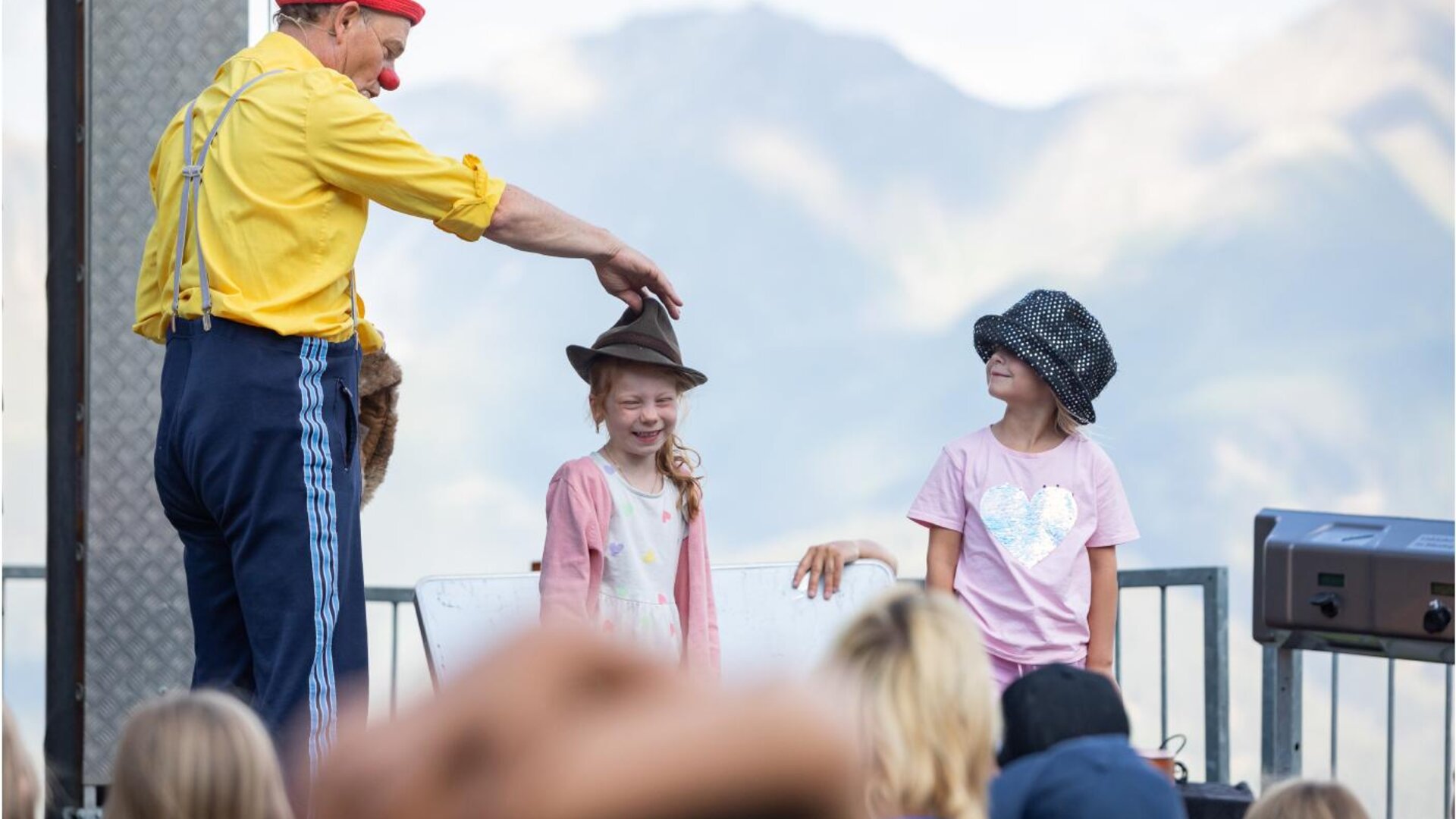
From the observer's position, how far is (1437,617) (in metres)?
4.37

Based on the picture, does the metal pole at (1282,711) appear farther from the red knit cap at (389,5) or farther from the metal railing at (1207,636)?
the red knit cap at (389,5)

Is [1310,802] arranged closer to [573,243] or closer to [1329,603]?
[573,243]

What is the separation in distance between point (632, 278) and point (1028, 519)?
1.15 meters

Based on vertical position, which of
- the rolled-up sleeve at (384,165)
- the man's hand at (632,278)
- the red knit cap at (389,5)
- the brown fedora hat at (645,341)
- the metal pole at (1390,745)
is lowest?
the metal pole at (1390,745)

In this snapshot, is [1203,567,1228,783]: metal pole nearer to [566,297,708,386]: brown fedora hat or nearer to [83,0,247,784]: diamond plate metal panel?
[566,297,708,386]: brown fedora hat

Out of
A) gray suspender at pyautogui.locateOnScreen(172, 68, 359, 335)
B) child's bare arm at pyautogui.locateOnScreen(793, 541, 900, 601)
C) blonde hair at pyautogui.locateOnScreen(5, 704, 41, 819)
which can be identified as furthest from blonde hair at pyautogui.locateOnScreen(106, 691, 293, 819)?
child's bare arm at pyautogui.locateOnScreen(793, 541, 900, 601)

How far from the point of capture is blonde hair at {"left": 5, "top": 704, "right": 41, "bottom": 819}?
6.36 ft

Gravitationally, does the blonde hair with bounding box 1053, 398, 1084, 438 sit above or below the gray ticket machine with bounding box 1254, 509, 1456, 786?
above

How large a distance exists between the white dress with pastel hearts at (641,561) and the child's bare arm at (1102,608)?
98cm

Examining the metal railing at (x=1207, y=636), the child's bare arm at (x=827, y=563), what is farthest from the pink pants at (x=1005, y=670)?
the metal railing at (x=1207, y=636)

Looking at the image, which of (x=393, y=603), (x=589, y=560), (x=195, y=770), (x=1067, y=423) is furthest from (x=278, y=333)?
(x=393, y=603)

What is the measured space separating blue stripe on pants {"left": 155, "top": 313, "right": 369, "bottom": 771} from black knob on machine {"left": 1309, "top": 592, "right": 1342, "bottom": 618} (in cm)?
284

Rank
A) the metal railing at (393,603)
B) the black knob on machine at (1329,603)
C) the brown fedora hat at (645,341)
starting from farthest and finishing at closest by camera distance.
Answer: the metal railing at (393,603) → the black knob on machine at (1329,603) → the brown fedora hat at (645,341)

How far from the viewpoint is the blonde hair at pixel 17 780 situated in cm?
194
